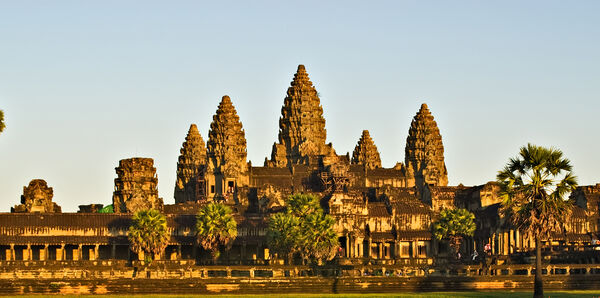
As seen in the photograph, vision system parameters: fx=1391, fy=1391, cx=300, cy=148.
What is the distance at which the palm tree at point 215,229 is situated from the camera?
136000mm

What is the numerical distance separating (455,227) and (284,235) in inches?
799

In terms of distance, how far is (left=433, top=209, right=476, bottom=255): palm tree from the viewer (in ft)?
453

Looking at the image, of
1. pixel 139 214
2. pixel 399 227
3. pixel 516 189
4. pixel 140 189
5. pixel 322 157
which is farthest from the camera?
pixel 322 157

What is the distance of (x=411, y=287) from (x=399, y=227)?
4709cm

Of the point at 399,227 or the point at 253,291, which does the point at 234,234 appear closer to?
the point at 399,227

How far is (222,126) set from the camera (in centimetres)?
19662

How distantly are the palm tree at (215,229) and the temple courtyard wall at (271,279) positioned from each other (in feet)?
94.8

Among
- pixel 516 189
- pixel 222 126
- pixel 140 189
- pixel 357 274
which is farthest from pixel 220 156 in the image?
pixel 516 189

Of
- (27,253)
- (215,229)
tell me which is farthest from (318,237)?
(27,253)

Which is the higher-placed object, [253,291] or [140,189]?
[140,189]

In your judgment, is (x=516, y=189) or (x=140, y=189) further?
(x=140, y=189)

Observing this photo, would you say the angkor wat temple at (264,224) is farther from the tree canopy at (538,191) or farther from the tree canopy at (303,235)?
the tree canopy at (538,191)

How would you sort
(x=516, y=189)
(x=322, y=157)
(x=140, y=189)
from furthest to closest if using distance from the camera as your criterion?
(x=322, y=157) → (x=140, y=189) → (x=516, y=189)

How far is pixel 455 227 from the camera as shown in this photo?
13888 cm
